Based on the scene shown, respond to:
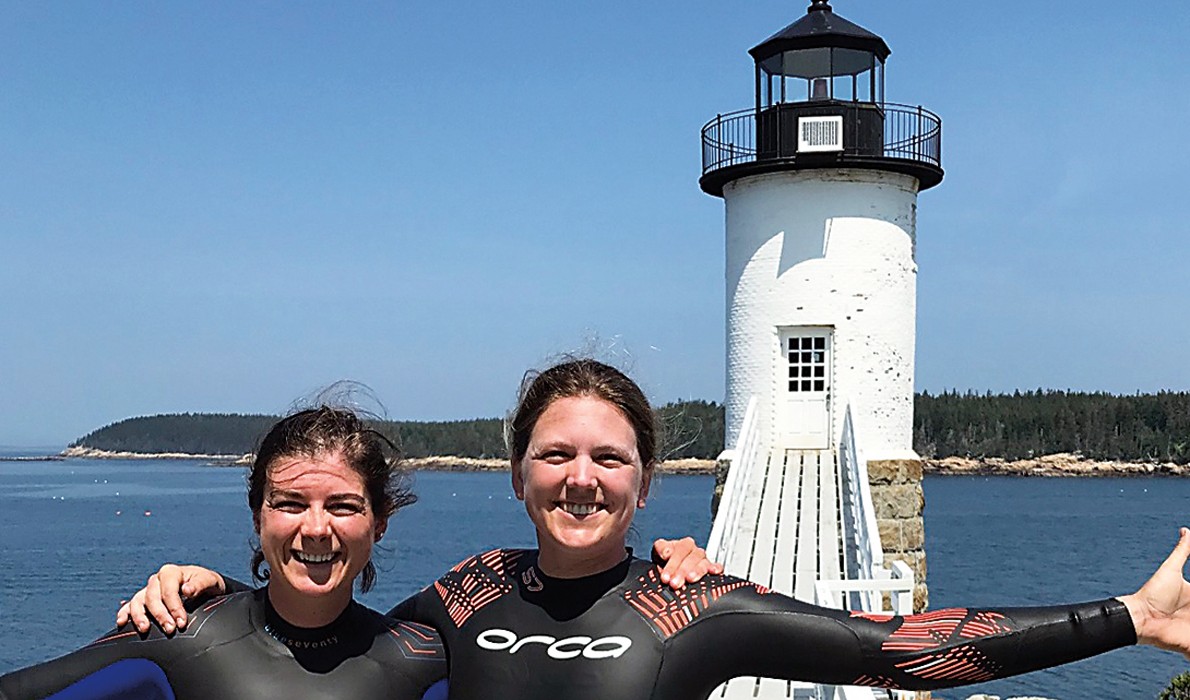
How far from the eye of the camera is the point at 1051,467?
4267 inches

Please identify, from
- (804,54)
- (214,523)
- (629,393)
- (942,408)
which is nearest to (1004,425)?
(942,408)

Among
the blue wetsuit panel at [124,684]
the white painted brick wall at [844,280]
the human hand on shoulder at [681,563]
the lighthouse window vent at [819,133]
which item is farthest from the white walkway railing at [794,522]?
the blue wetsuit panel at [124,684]

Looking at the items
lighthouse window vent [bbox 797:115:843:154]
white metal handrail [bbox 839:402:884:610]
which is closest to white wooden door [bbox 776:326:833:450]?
white metal handrail [bbox 839:402:884:610]

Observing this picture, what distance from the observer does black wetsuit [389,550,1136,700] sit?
2.71 metres

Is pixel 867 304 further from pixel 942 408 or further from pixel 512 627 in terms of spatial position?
pixel 942 408

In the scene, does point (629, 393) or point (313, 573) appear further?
point (629, 393)

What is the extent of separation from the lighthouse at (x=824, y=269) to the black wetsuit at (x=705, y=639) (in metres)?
12.0

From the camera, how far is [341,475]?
2.91 meters

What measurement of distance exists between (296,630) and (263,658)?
0.10 m

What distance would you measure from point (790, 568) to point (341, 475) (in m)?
9.62

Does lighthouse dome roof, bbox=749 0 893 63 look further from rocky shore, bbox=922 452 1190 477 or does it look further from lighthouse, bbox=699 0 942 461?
rocky shore, bbox=922 452 1190 477

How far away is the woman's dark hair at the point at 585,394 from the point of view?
303 cm

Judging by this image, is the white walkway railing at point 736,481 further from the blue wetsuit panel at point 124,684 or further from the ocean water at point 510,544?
the blue wetsuit panel at point 124,684

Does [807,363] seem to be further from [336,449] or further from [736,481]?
[336,449]
